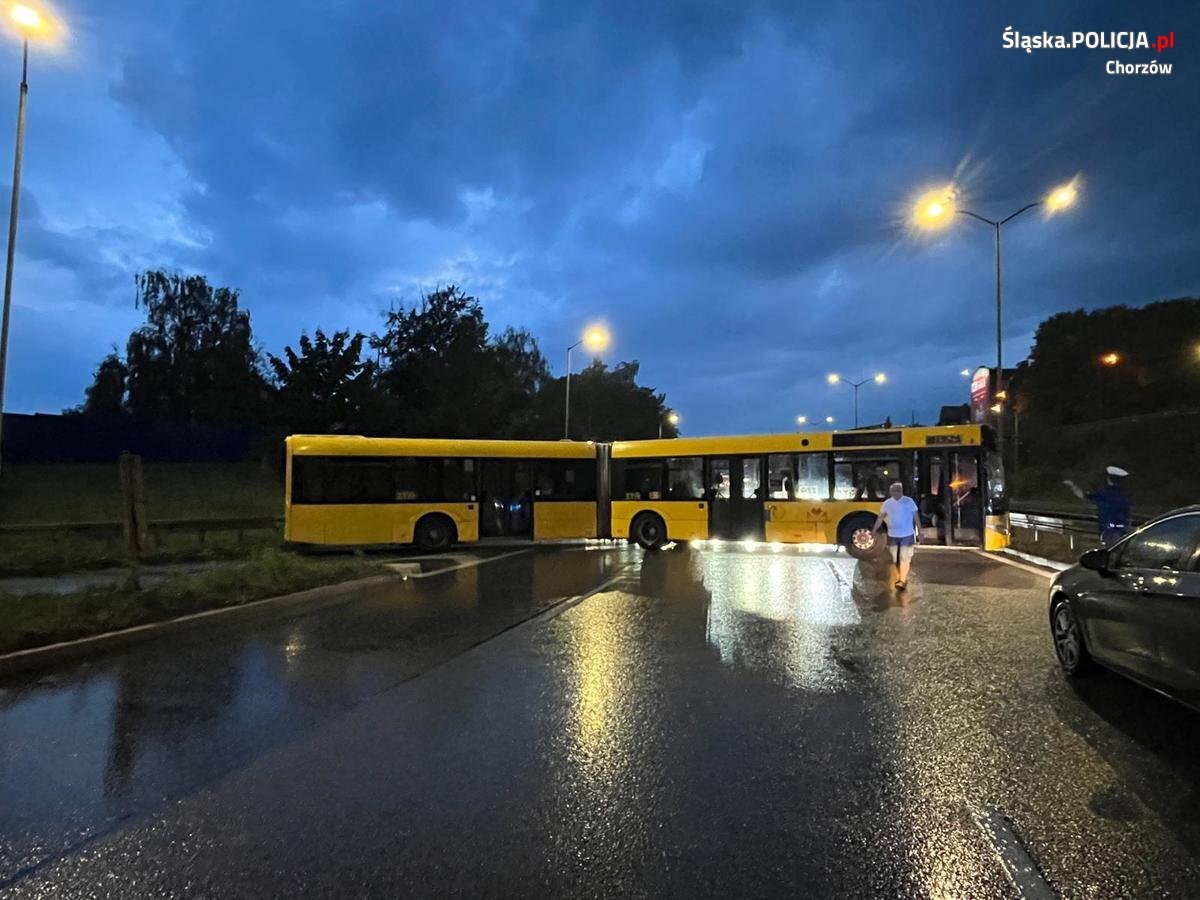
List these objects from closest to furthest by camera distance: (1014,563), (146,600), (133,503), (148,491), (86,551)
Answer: (146,600) < (133,503) < (86,551) < (1014,563) < (148,491)

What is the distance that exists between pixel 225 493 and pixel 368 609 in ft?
97.6

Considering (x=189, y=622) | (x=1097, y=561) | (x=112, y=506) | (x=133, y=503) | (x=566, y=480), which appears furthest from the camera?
(x=112, y=506)

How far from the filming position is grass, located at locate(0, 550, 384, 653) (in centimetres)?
838

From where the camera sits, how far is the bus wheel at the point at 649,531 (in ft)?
68.9

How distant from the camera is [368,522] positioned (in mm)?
20000

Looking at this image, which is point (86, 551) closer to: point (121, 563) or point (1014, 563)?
point (121, 563)

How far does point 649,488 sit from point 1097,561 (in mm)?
15102

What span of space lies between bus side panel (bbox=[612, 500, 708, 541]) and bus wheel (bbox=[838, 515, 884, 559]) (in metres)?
3.59

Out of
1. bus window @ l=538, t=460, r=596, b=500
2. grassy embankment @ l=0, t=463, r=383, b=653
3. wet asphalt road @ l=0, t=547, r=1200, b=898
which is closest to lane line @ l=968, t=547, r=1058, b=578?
wet asphalt road @ l=0, t=547, r=1200, b=898

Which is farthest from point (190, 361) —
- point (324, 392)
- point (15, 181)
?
point (15, 181)

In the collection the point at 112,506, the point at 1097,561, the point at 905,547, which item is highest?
the point at 1097,561

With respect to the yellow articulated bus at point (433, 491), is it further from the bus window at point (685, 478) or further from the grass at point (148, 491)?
the grass at point (148, 491)

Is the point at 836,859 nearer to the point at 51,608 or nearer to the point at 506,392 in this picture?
the point at 51,608

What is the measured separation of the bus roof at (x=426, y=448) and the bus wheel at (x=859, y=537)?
7.30 meters
